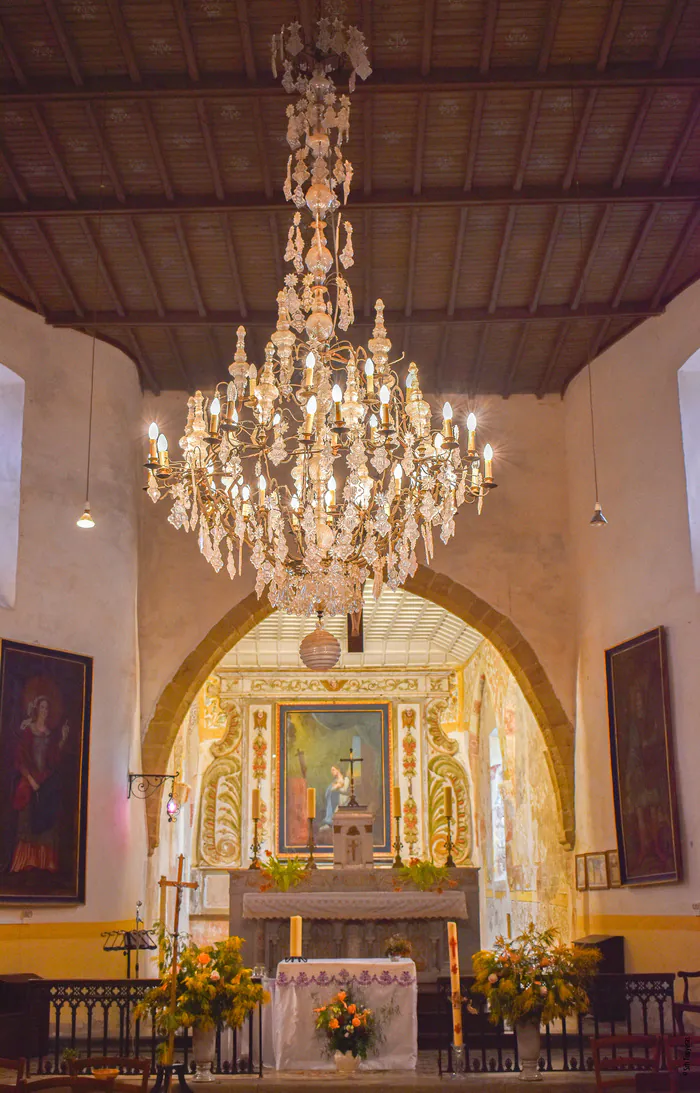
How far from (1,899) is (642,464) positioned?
26.6ft

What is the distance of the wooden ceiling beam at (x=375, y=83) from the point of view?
31.0ft

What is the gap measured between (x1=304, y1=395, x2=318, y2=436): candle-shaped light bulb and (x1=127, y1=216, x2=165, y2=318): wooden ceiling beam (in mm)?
4051

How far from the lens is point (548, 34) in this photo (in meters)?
9.11

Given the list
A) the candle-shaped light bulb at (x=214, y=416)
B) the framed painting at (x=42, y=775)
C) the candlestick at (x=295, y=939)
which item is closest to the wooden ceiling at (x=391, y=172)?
the candle-shaped light bulb at (x=214, y=416)

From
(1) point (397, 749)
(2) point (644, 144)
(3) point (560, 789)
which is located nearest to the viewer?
(2) point (644, 144)

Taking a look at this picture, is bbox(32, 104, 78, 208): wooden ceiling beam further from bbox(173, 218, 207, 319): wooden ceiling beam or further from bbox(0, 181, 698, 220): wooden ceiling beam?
bbox(173, 218, 207, 319): wooden ceiling beam

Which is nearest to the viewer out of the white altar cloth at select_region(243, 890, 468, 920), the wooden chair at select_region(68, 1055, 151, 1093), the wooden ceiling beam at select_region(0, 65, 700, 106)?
the wooden chair at select_region(68, 1055, 151, 1093)

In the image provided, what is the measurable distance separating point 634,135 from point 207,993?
7949 mm

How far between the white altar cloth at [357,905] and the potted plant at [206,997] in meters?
3.19

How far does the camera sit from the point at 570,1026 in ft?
41.2

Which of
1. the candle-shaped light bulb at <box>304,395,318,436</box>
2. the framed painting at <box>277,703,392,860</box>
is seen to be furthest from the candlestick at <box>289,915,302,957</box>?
the framed painting at <box>277,703,392,860</box>

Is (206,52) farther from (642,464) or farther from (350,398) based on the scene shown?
(642,464)

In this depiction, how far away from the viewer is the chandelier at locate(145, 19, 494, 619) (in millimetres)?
8703

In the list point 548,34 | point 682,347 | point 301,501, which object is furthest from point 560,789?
point 548,34
